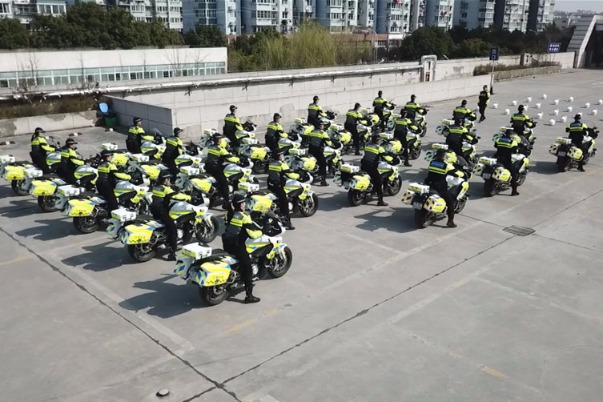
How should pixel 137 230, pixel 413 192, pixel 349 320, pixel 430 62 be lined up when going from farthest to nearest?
pixel 430 62, pixel 413 192, pixel 137 230, pixel 349 320

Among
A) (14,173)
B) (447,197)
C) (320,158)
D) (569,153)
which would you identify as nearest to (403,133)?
(320,158)

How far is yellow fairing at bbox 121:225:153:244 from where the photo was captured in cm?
920

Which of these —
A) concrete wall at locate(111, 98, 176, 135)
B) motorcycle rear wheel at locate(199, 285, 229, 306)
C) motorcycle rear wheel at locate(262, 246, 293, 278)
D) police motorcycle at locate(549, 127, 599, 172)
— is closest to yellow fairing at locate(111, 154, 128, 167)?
concrete wall at locate(111, 98, 176, 135)

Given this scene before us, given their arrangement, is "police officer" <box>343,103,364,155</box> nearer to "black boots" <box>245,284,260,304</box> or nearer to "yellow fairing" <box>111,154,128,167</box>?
"yellow fairing" <box>111,154,128,167</box>

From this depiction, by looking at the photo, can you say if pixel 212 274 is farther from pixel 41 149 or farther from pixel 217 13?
pixel 217 13

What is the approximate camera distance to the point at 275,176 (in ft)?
38.0

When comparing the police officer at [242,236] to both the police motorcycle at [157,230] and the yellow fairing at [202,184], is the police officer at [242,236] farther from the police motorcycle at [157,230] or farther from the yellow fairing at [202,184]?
the yellow fairing at [202,184]

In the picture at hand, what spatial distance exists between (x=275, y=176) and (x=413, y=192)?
9.60 feet

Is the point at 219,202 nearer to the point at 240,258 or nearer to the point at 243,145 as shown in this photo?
the point at 243,145

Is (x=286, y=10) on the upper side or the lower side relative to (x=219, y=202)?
upper

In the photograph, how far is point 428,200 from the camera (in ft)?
36.7

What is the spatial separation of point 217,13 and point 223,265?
272ft

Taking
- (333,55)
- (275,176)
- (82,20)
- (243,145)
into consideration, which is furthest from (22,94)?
(82,20)

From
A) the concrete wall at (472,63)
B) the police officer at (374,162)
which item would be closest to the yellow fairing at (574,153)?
the police officer at (374,162)
